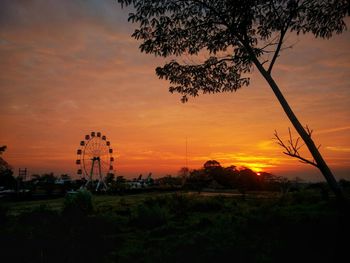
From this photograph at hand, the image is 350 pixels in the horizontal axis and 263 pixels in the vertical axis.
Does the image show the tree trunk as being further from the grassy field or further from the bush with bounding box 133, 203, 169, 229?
the bush with bounding box 133, 203, 169, 229

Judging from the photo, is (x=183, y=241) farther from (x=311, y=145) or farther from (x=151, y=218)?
(x=151, y=218)

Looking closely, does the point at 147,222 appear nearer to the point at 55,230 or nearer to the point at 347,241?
the point at 55,230

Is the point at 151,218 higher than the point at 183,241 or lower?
higher

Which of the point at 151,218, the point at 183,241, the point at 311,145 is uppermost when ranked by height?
the point at 311,145

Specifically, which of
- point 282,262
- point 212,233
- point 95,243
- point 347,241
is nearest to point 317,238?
point 347,241

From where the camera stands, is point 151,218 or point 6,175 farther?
point 6,175

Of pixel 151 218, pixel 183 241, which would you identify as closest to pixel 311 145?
pixel 183 241

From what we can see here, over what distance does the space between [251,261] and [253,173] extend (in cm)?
3580

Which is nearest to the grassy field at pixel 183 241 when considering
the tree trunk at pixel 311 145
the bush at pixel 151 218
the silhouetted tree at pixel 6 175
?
the tree trunk at pixel 311 145

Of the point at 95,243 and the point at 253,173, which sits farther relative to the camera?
the point at 253,173

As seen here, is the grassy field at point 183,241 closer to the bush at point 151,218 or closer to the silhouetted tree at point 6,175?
the bush at point 151,218

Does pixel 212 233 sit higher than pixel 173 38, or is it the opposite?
pixel 173 38

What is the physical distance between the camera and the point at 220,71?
14.5 m

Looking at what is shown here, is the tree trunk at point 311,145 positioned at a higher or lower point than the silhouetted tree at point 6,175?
lower
